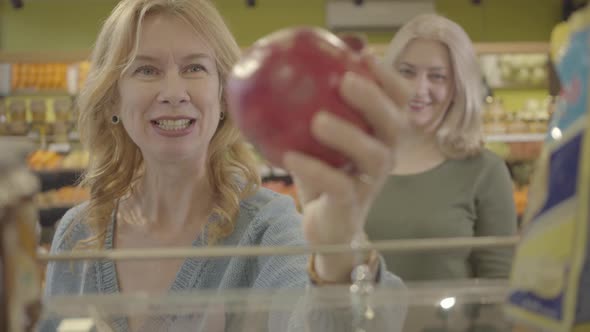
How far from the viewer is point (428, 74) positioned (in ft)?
5.67

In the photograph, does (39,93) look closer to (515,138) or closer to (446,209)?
(515,138)

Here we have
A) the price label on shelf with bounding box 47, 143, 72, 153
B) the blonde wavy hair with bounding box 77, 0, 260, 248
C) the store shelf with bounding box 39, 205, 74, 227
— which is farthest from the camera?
the store shelf with bounding box 39, 205, 74, 227

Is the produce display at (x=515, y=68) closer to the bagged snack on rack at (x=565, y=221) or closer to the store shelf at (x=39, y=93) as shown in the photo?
the store shelf at (x=39, y=93)

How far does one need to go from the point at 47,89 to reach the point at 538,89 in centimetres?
409

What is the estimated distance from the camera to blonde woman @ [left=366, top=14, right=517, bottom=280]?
65.4 inches

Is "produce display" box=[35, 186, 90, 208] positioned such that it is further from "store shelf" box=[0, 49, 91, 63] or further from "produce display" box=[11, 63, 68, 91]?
"store shelf" box=[0, 49, 91, 63]

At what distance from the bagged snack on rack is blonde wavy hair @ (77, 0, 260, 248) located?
0.91m

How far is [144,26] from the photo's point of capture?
1.32 metres

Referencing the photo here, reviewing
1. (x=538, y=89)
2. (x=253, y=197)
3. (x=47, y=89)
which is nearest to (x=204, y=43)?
(x=253, y=197)

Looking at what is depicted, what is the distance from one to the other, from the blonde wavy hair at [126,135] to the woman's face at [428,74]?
46 cm

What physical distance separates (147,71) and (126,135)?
349mm

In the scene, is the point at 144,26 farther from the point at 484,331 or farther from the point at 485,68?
the point at 485,68

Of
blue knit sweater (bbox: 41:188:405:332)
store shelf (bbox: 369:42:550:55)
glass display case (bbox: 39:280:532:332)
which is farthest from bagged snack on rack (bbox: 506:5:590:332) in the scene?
store shelf (bbox: 369:42:550:55)

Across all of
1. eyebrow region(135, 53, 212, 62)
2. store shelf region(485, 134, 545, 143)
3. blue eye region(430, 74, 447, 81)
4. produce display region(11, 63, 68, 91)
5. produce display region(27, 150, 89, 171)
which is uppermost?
produce display region(11, 63, 68, 91)
